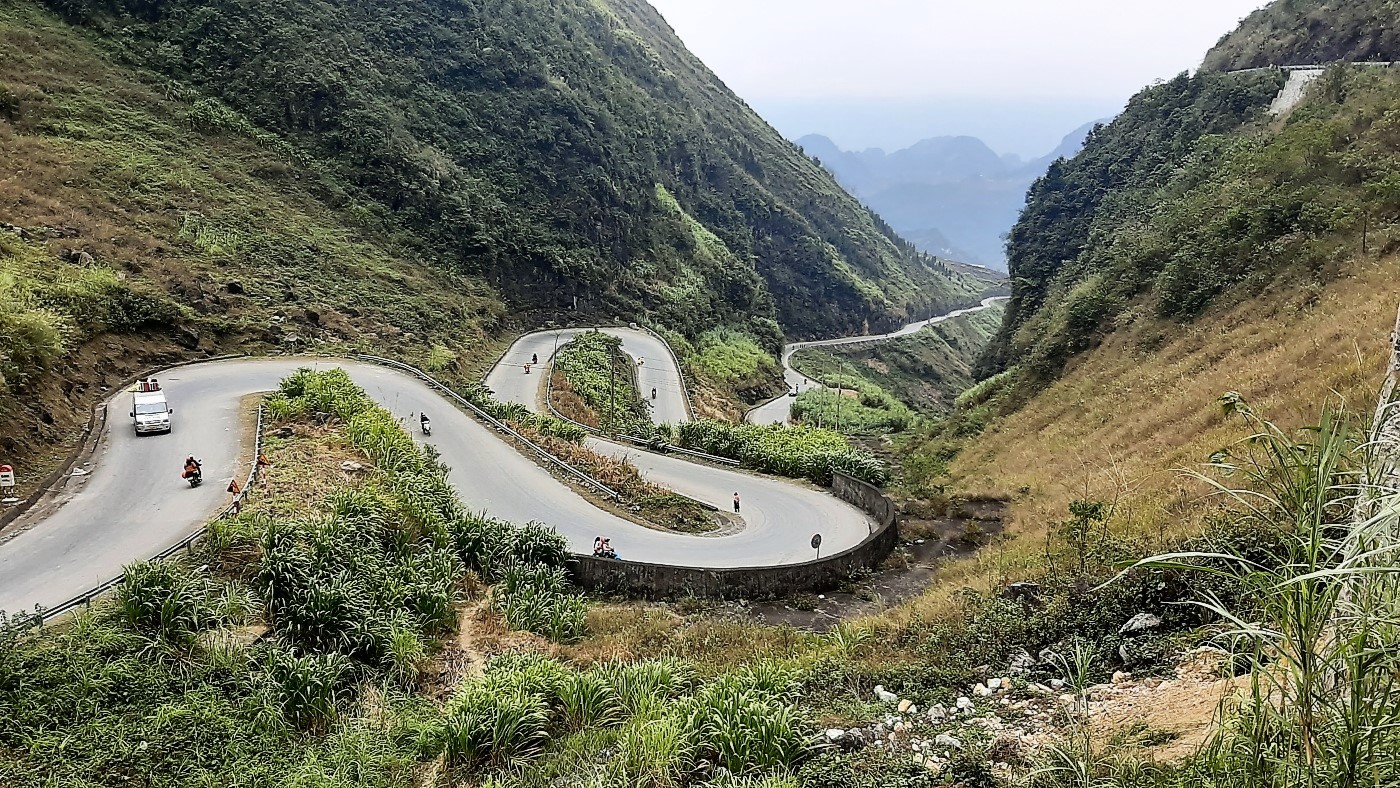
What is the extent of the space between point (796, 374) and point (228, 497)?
63605 millimetres

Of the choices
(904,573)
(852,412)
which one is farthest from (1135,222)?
(904,573)

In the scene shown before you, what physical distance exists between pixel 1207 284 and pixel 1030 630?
24342 millimetres

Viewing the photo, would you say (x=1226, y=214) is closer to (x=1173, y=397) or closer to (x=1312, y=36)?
(x=1173, y=397)

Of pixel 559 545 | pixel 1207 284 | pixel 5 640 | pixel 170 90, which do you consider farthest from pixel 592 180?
A: pixel 5 640

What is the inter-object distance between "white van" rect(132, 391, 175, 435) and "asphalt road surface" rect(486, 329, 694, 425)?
17.9 metres

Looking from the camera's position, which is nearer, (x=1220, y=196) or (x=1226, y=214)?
(x=1226, y=214)

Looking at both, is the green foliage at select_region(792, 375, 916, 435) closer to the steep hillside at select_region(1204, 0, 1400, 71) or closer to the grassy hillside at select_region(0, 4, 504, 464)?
the grassy hillside at select_region(0, 4, 504, 464)

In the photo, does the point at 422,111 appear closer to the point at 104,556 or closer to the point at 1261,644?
the point at 104,556

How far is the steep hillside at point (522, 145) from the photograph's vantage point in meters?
44.9

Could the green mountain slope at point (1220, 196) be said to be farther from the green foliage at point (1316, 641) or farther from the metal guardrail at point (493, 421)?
the green foliage at point (1316, 641)

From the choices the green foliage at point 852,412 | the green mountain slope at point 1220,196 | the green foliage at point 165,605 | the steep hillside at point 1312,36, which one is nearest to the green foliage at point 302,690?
the green foliage at point 165,605

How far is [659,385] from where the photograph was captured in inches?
1779

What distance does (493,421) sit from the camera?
23.8 meters

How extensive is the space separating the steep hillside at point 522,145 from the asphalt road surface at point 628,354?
4.35 metres
